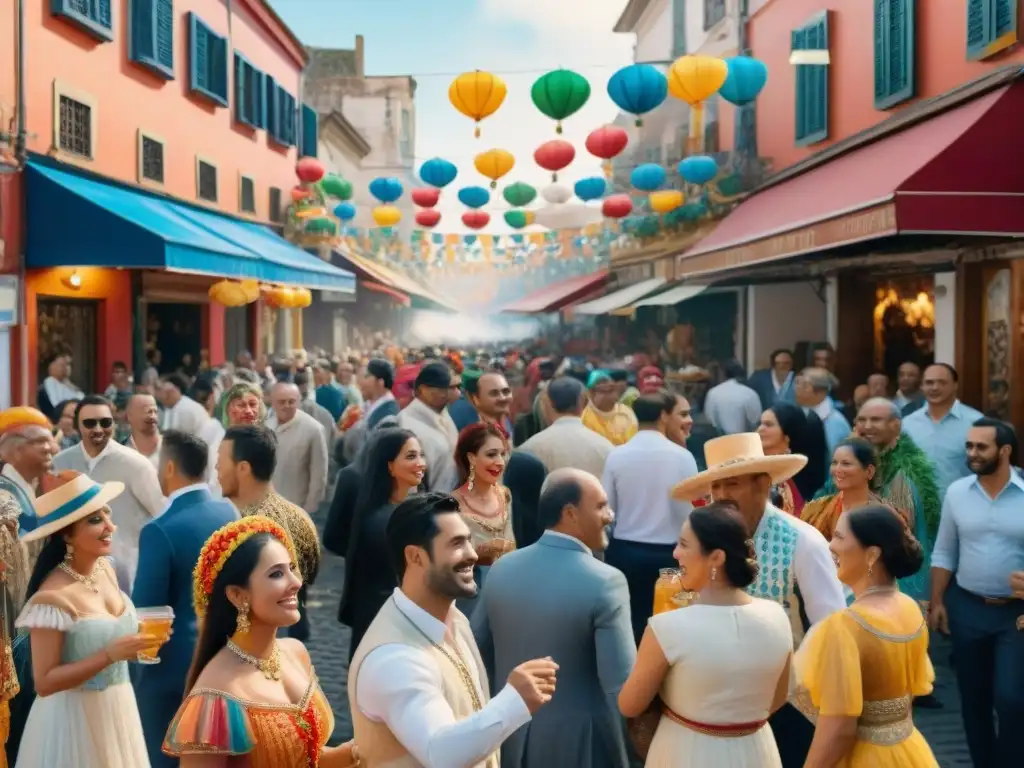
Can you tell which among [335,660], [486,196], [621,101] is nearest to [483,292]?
[486,196]

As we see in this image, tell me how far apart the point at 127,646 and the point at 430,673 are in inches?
60.5

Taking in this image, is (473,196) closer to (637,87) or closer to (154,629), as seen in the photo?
(637,87)

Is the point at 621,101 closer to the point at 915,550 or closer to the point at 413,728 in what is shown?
the point at 915,550

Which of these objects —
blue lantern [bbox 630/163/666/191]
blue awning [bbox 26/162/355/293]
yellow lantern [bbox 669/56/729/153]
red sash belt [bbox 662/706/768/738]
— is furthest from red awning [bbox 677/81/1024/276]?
blue lantern [bbox 630/163/666/191]

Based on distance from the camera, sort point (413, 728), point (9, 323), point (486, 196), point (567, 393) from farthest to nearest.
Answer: point (486, 196)
point (9, 323)
point (567, 393)
point (413, 728)

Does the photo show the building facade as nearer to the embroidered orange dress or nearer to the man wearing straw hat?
the man wearing straw hat

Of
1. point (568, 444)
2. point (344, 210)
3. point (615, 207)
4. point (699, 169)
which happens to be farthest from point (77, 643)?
point (344, 210)

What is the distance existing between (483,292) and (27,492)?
11063 cm

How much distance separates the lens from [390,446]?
17.7 feet

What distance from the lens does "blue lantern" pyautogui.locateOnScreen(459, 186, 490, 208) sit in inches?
957

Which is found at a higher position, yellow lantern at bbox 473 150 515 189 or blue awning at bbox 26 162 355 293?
yellow lantern at bbox 473 150 515 189

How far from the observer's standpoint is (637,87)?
46.9ft

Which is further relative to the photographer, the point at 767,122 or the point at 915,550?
the point at 767,122

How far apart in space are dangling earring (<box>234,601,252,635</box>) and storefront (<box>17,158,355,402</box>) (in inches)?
389
